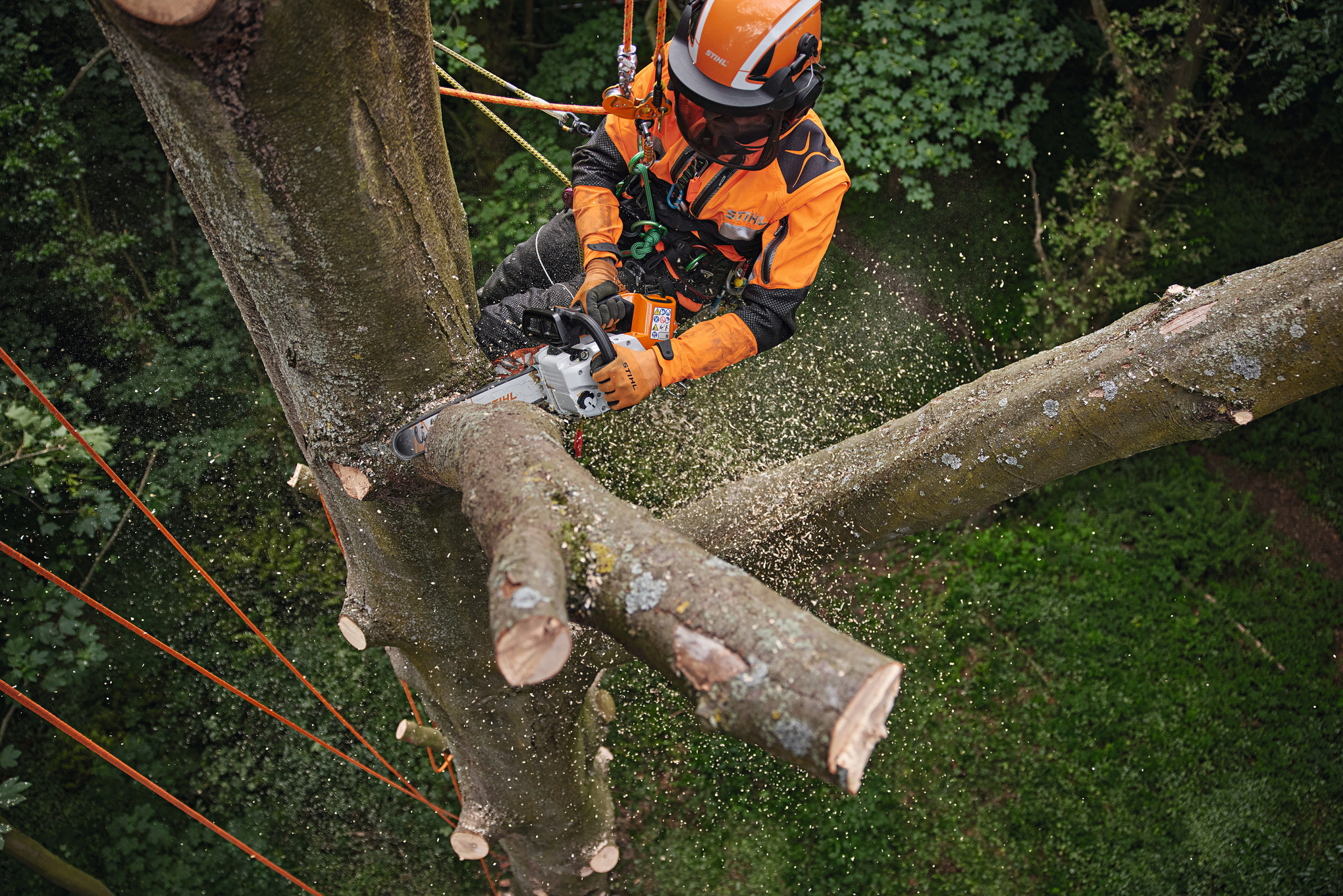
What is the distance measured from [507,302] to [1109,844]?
14.8 feet

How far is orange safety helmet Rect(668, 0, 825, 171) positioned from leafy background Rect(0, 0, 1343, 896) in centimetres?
192

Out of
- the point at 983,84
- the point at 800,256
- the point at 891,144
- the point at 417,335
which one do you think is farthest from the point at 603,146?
the point at 983,84

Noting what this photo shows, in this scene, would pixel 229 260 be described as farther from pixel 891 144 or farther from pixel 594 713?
pixel 891 144

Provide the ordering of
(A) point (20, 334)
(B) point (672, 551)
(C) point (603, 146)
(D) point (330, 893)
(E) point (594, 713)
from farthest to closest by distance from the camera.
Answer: (A) point (20, 334) → (D) point (330, 893) → (E) point (594, 713) → (C) point (603, 146) → (B) point (672, 551)

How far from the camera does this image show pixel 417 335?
1675 mm

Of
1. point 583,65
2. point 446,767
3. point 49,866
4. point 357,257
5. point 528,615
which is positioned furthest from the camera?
point 583,65

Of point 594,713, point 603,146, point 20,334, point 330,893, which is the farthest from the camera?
point 20,334

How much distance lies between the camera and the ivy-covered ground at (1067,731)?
4.29 metres

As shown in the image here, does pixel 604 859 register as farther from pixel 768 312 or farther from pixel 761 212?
pixel 761 212

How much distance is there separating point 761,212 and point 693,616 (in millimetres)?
1668

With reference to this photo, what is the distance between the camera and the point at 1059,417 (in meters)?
1.77

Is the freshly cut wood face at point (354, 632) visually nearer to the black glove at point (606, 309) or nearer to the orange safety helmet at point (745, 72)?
the black glove at point (606, 309)

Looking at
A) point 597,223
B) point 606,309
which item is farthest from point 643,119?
point 606,309

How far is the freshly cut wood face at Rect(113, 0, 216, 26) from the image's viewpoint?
1.06 meters
